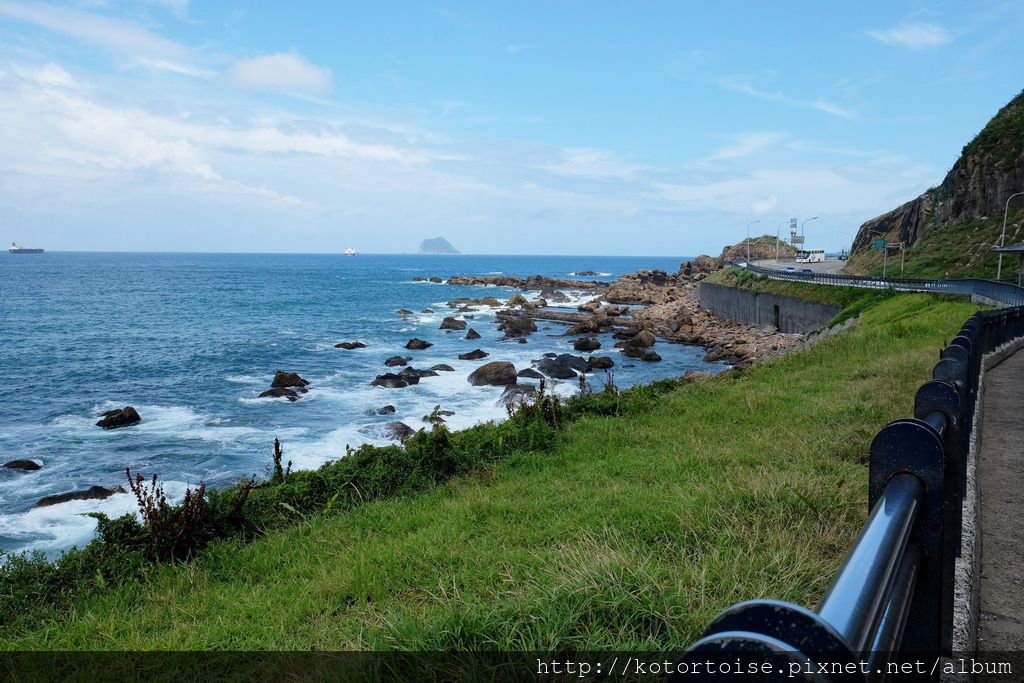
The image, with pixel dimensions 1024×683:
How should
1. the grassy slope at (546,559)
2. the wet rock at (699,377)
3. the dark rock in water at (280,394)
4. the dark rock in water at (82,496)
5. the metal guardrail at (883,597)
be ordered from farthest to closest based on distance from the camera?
the dark rock in water at (280,394), the wet rock at (699,377), the dark rock in water at (82,496), the grassy slope at (546,559), the metal guardrail at (883,597)

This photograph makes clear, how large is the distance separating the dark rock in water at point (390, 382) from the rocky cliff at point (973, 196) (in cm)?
3794

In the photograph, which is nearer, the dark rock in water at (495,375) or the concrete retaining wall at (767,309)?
the dark rock in water at (495,375)

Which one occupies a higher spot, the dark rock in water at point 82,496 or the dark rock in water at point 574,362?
the dark rock in water at point 574,362

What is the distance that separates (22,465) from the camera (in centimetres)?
1838

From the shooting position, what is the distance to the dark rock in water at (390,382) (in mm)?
29953

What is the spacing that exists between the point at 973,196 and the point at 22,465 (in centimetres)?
6364

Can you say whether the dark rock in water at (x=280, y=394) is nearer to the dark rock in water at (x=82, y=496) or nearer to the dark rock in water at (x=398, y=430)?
the dark rock in water at (x=398, y=430)

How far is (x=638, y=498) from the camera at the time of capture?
6270 mm

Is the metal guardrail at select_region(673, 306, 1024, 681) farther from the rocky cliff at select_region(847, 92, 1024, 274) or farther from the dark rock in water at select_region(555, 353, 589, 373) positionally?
the rocky cliff at select_region(847, 92, 1024, 274)

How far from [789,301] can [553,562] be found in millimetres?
40989

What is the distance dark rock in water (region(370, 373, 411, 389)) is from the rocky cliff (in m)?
37.9

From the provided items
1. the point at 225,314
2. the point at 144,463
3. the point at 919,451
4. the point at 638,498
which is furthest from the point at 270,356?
the point at 919,451

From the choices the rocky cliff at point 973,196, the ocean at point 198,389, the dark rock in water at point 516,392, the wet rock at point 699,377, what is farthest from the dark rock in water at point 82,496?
the rocky cliff at point 973,196

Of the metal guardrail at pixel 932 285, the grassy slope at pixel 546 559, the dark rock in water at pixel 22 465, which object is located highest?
the metal guardrail at pixel 932 285
